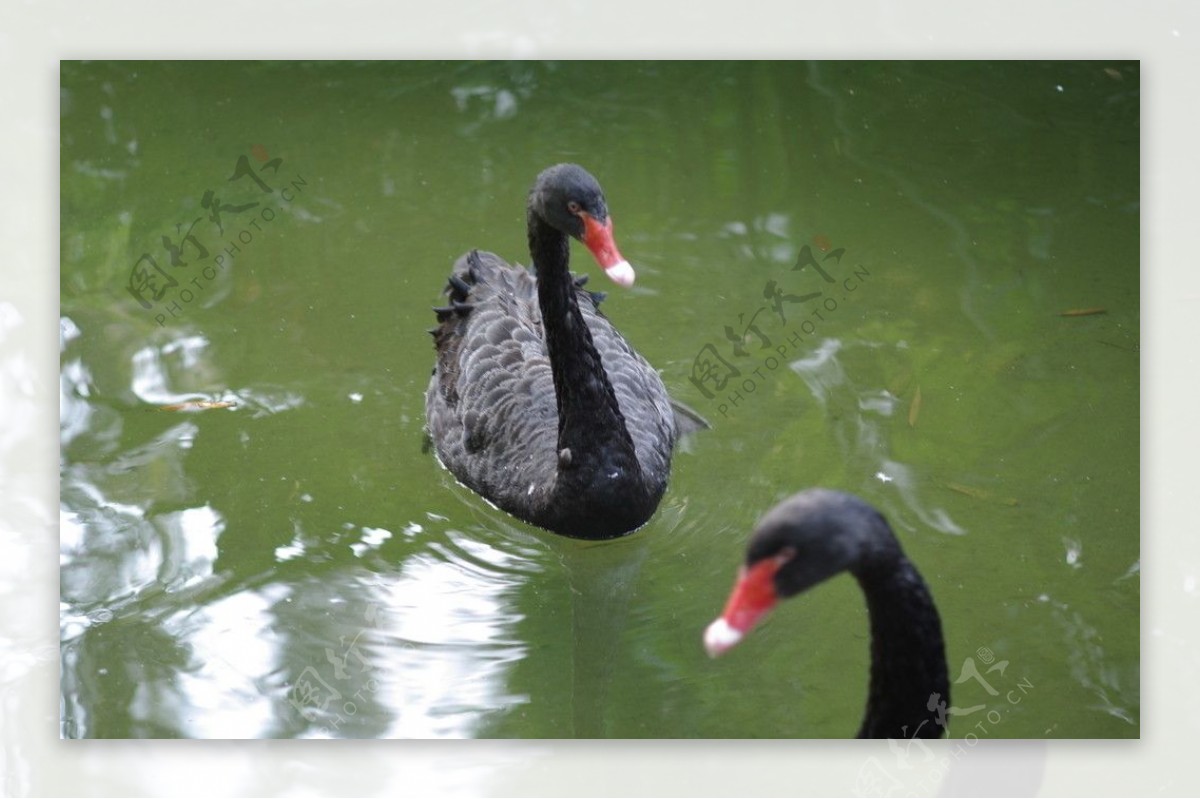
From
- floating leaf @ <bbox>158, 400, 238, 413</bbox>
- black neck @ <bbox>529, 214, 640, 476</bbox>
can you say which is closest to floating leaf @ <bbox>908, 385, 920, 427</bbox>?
black neck @ <bbox>529, 214, 640, 476</bbox>

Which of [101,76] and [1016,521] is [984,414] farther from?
[101,76]

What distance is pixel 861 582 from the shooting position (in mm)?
2953

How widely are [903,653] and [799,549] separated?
35cm

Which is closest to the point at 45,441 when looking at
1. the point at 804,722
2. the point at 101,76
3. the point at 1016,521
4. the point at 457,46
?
the point at 101,76

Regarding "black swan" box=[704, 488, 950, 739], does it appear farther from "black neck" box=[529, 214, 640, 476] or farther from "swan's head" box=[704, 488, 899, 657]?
"black neck" box=[529, 214, 640, 476]

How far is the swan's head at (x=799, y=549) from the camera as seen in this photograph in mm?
2773

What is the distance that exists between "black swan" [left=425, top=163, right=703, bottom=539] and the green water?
0.40 ft

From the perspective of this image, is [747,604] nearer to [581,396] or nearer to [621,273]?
[621,273]

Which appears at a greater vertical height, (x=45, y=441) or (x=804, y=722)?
(x=45, y=441)

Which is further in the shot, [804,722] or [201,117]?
[201,117]

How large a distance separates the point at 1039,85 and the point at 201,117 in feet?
7.35

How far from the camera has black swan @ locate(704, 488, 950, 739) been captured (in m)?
2.78

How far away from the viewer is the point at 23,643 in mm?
3781

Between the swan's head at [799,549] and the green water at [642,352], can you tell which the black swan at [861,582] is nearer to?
the swan's head at [799,549]
